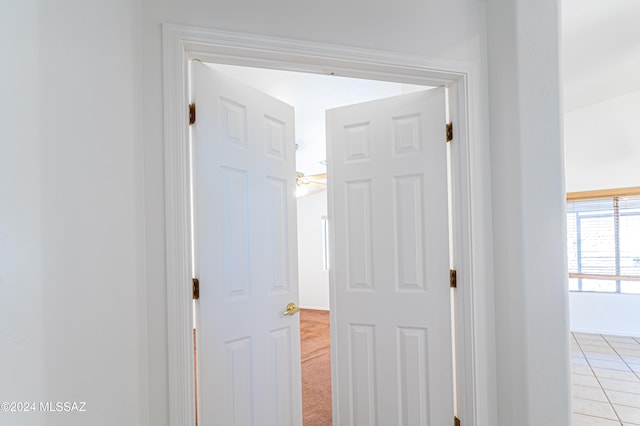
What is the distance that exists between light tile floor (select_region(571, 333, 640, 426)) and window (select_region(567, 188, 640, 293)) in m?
0.80

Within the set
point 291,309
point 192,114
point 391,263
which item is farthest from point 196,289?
point 391,263

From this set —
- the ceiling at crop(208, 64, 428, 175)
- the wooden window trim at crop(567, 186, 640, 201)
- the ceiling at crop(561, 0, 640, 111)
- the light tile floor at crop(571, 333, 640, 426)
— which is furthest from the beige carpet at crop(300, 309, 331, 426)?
the wooden window trim at crop(567, 186, 640, 201)

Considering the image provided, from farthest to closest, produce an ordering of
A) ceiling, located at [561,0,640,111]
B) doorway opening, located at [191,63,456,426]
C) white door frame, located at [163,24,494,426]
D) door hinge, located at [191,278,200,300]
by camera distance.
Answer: doorway opening, located at [191,63,456,426], ceiling, located at [561,0,640,111], door hinge, located at [191,278,200,300], white door frame, located at [163,24,494,426]

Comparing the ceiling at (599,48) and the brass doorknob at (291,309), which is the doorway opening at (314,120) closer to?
the brass doorknob at (291,309)

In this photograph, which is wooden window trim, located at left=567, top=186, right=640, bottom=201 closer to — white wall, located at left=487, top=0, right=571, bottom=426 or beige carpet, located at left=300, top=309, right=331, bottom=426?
white wall, located at left=487, top=0, right=571, bottom=426

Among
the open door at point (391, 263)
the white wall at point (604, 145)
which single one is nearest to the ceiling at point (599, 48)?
the white wall at point (604, 145)

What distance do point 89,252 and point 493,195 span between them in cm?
175

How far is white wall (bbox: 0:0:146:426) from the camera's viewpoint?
58 cm

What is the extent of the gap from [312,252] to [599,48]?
583 centimetres

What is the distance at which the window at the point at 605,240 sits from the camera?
4.56m

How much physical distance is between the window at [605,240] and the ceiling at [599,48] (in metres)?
1.53

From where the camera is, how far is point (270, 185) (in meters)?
1.76

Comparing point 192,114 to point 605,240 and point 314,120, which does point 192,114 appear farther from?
point 605,240

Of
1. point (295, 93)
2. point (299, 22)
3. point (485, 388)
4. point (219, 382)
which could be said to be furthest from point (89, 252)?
point (295, 93)
